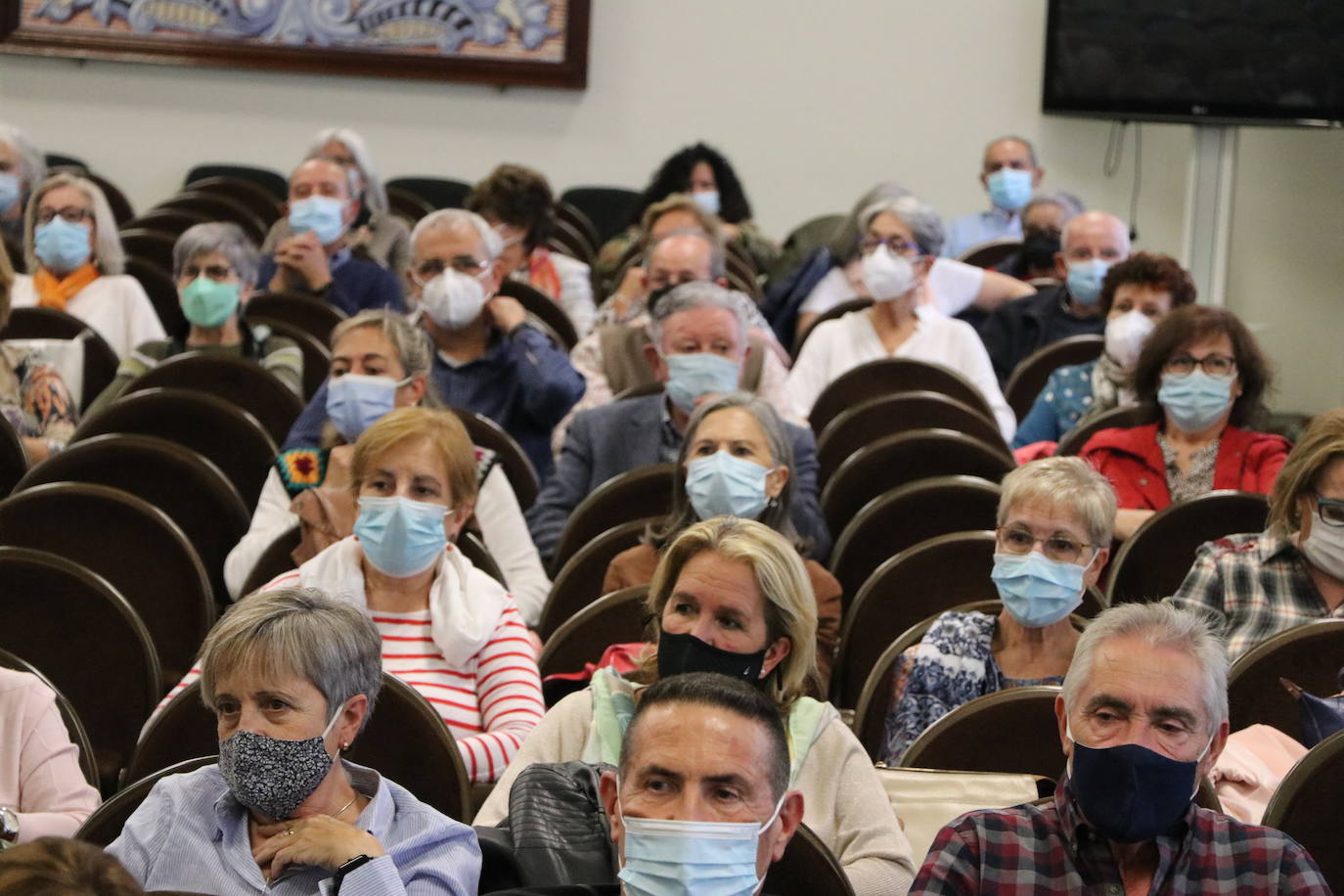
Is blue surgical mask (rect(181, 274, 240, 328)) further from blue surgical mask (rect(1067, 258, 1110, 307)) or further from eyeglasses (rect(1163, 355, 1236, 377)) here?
blue surgical mask (rect(1067, 258, 1110, 307))

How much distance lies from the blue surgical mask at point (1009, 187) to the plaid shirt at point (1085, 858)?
21.9 feet

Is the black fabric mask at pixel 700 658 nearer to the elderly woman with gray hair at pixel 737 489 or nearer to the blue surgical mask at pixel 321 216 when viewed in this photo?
the elderly woman with gray hair at pixel 737 489

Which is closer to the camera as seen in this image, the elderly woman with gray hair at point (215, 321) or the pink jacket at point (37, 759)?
the pink jacket at point (37, 759)

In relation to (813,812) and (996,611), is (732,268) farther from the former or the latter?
(813,812)

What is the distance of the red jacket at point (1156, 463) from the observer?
4301 millimetres

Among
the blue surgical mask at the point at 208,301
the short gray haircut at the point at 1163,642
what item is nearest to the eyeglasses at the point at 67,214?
the blue surgical mask at the point at 208,301

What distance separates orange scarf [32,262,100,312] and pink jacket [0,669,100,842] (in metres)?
3.68

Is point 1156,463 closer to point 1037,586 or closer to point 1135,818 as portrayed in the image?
point 1037,586

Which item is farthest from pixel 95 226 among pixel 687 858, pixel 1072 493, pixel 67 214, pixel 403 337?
pixel 687 858

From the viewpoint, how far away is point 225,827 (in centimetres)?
239

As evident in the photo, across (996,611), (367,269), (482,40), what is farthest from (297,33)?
(996,611)

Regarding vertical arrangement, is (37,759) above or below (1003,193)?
below

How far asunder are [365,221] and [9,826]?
474 centimetres

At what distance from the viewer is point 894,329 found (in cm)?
590
